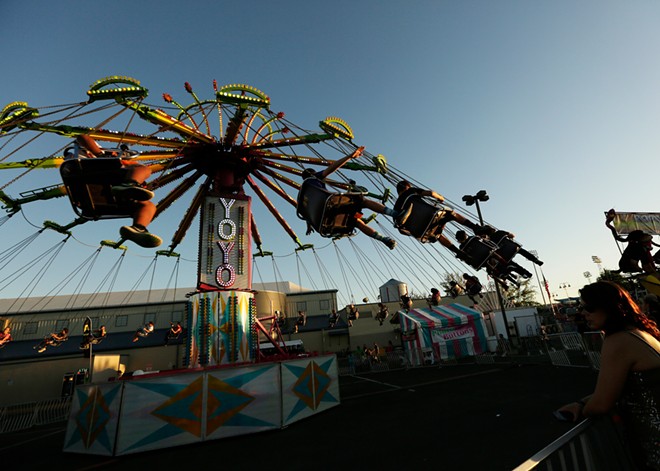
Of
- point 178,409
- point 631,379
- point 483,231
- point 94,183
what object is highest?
point 94,183

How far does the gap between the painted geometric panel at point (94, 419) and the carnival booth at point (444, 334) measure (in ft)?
65.1

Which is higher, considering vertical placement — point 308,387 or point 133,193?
point 133,193

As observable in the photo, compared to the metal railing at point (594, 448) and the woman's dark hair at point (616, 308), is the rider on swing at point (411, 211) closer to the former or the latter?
the woman's dark hair at point (616, 308)

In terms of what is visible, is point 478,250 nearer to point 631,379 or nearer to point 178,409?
point 631,379

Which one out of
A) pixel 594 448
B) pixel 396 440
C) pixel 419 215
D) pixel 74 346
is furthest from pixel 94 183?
pixel 74 346

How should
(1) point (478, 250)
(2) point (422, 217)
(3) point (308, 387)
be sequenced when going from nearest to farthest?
(2) point (422, 217) < (1) point (478, 250) < (3) point (308, 387)

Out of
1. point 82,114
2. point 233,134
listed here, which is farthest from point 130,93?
point 233,134

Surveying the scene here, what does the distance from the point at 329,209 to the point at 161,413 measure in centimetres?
654

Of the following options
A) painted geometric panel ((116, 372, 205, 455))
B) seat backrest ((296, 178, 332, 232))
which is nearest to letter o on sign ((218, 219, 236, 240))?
painted geometric panel ((116, 372, 205, 455))

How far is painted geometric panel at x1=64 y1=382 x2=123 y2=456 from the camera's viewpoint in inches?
290

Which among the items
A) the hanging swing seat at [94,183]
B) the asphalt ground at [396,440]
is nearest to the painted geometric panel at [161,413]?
the asphalt ground at [396,440]

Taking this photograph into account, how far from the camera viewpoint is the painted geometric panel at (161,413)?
7.20 m

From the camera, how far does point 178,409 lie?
7.50 metres

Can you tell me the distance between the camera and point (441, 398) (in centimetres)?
995
